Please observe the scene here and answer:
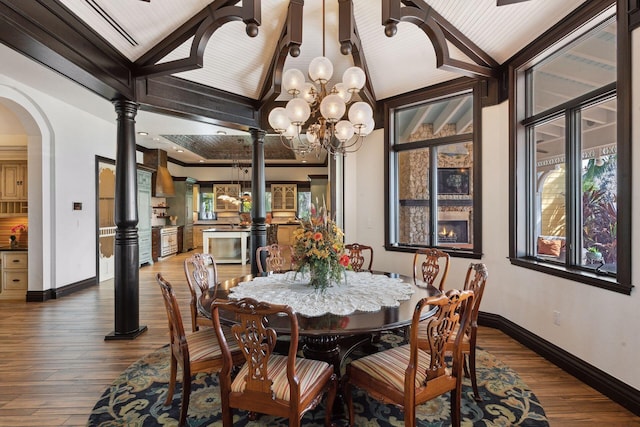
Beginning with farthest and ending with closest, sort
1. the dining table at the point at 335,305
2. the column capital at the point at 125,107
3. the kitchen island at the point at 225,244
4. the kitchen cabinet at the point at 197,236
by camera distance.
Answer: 1. the kitchen cabinet at the point at 197,236
2. the kitchen island at the point at 225,244
3. the column capital at the point at 125,107
4. the dining table at the point at 335,305

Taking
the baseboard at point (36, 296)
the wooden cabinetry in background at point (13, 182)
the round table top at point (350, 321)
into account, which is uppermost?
the wooden cabinetry in background at point (13, 182)

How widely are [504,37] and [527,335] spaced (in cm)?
301

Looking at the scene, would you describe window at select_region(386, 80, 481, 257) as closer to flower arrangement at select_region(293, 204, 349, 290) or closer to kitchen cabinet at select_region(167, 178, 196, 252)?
flower arrangement at select_region(293, 204, 349, 290)

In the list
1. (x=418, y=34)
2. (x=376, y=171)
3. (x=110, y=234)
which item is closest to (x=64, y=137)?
(x=110, y=234)

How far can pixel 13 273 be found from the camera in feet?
15.9

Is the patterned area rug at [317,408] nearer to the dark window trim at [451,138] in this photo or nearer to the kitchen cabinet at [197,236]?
the dark window trim at [451,138]

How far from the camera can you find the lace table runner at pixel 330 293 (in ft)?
6.62

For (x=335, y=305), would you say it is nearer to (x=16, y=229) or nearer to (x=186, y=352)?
(x=186, y=352)

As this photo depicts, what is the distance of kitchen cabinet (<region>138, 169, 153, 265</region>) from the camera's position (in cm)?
757

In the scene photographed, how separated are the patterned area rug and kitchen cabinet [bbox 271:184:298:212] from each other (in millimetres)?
8926

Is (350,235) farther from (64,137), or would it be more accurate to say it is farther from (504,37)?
(64,137)

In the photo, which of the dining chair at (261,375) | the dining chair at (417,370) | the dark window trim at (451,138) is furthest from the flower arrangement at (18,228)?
the dining chair at (417,370)

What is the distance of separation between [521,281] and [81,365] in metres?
4.33

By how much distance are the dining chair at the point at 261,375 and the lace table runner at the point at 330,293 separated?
372 millimetres
